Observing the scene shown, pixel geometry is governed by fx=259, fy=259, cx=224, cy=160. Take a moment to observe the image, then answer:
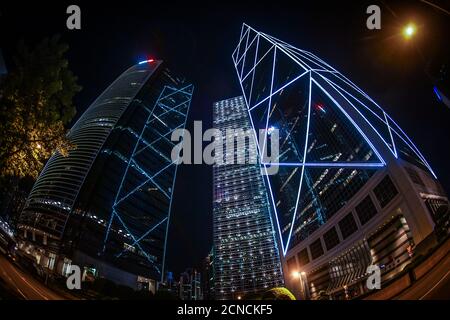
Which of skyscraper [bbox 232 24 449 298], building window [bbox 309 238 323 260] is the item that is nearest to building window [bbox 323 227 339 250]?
skyscraper [bbox 232 24 449 298]

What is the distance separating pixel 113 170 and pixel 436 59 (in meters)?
70.5

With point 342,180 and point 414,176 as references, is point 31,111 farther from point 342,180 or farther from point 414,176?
point 342,180

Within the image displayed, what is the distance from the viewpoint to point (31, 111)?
348 inches

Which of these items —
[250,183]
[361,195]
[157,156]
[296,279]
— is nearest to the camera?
[361,195]

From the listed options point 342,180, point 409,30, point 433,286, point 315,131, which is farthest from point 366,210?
point 433,286

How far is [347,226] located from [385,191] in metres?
11.4

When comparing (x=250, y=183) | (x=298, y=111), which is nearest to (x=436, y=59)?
(x=298, y=111)

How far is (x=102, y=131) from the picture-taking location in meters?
66.6

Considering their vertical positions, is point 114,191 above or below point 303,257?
above

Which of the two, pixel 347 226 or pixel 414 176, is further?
pixel 347 226

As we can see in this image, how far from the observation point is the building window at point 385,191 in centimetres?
3538

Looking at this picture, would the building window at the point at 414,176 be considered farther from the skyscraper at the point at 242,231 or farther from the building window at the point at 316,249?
the skyscraper at the point at 242,231

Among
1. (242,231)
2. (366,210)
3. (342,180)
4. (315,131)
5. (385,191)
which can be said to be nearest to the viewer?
(385,191)
